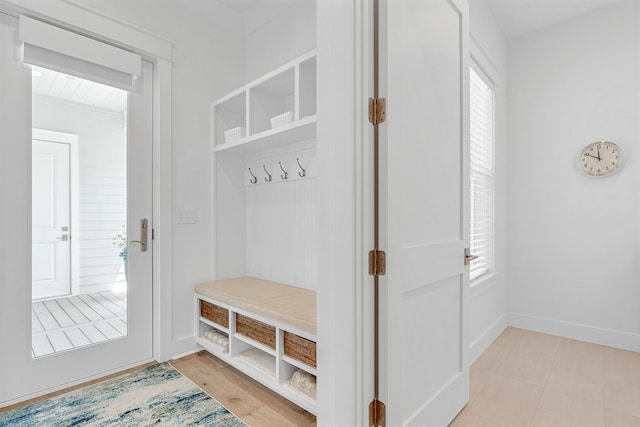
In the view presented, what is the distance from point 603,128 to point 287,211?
274 centimetres

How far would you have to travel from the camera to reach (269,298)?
218 centimetres

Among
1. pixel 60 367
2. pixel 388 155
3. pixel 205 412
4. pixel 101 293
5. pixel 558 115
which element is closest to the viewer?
pixel 388 155

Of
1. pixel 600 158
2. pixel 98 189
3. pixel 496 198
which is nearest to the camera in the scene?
pixel 98 189

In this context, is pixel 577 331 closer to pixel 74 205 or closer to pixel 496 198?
pixel 496 198

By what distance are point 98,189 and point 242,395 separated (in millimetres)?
1637

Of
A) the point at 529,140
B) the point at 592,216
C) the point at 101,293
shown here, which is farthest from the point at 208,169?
the point at 592,216

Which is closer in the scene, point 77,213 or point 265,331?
point 265,331

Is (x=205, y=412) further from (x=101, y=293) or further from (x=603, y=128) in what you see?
(x=603, y=128)

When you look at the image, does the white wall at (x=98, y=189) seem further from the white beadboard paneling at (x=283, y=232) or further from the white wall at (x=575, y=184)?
the white wall at (x=575, y=184)

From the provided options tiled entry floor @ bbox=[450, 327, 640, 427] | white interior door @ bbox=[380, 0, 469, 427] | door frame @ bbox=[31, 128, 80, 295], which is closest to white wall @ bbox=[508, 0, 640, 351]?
tiled entry floor @ bbox=[450, 327, 640, 427]

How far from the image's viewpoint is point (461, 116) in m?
1.82

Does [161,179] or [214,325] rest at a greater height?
[161,179]

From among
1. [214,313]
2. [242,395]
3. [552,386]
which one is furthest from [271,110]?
[552,386]

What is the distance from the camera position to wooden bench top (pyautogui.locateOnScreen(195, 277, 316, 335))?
5.95 feet
